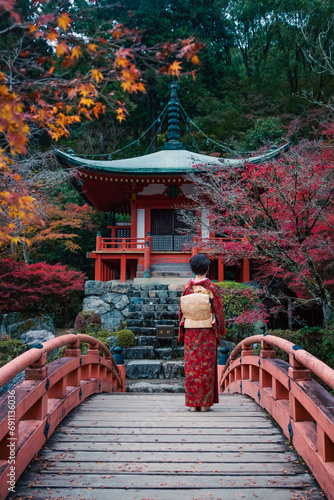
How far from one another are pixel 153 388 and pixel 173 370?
0.82 meters

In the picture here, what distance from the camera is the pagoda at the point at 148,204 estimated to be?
1295 cm

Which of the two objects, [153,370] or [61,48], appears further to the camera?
[153,370]

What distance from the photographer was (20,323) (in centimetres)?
1258

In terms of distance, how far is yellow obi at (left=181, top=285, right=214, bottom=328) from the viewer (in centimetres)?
404

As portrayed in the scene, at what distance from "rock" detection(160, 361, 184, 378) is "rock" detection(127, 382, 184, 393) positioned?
0.59m

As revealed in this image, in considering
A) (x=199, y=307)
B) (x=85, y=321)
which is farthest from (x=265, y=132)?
(x=199, y=307)

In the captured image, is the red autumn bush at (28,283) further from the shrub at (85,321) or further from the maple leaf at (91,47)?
the maple leaf at (91,47)

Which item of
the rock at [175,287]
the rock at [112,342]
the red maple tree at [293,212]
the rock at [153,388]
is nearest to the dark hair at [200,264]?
the red maple tree at [293,212]

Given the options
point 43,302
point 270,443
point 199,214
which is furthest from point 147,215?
point 270,443

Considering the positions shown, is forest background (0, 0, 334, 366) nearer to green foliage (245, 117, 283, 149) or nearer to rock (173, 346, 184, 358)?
green foliage (245, 117, 283, 149)

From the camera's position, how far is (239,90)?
76.3 ft

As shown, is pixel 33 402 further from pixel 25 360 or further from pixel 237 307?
pixel 237 307

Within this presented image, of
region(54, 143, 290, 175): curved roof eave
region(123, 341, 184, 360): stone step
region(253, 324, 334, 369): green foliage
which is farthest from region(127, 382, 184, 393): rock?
region(54, 143, 290, 175): curved roof eave

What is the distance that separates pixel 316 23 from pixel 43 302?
18.6 m
